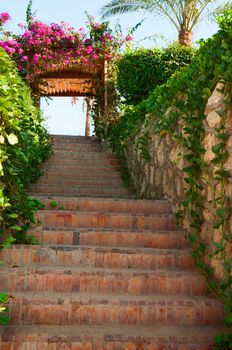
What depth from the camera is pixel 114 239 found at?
3311mm

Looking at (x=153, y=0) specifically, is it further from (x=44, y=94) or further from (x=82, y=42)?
(x=44, y=94)

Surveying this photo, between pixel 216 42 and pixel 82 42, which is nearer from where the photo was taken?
pixel 216 42

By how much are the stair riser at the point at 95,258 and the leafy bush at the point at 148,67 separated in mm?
4849

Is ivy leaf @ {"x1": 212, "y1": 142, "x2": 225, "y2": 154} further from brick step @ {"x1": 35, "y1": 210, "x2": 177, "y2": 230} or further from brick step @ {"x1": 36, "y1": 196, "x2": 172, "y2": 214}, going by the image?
brick step @ {"x1": 36, "y1": 196, "x2": 172, "y2": 214}

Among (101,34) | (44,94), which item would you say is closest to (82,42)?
(101,34)

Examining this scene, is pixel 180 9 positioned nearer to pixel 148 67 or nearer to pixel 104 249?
pixel 148 67

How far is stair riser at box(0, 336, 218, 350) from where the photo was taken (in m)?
2.10

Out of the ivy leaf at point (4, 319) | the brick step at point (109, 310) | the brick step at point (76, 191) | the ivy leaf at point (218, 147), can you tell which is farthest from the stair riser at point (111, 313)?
the brick step at point (76, 191)

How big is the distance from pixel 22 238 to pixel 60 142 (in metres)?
5.83

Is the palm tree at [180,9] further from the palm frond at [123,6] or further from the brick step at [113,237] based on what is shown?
the brick step at [113,237]

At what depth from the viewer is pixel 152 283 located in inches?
108

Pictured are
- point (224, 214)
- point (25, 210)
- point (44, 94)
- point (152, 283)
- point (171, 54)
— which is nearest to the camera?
point (224, 214)

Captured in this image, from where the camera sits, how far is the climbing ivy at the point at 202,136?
2500mm

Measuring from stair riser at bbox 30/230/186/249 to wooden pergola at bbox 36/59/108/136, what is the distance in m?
6.02
